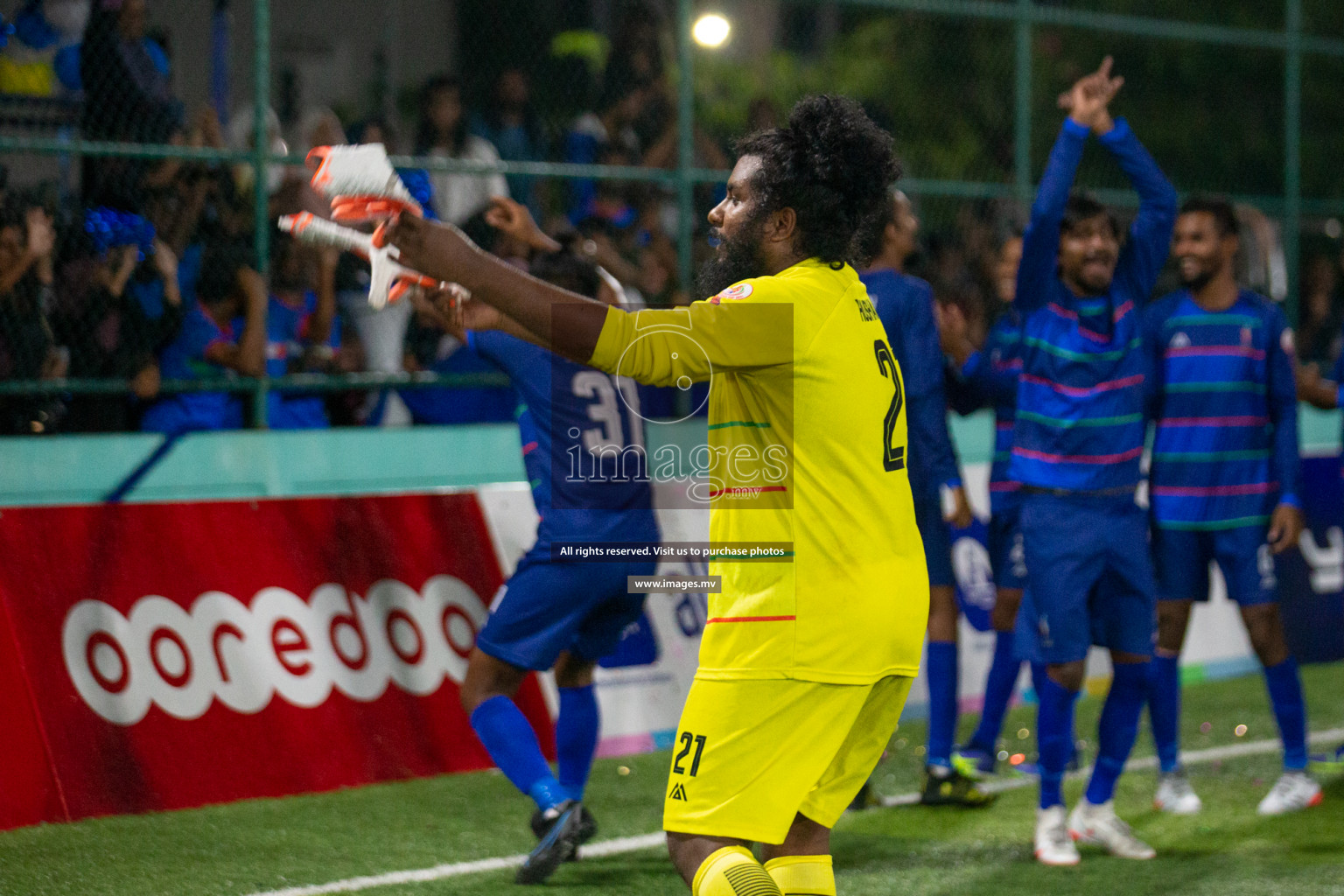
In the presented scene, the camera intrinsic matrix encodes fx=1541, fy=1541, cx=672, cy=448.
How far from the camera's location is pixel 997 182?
10555 mm

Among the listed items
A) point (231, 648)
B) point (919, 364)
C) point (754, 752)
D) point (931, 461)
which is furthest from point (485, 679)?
point (754, 752)

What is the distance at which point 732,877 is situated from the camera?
302cm

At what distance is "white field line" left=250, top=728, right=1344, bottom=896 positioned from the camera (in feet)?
16.0

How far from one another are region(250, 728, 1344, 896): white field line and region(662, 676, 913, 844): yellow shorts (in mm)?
2079

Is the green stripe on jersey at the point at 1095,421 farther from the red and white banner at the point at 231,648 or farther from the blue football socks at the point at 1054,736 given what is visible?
the red and white banner at the point at 231,648

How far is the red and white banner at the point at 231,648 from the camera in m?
5.62

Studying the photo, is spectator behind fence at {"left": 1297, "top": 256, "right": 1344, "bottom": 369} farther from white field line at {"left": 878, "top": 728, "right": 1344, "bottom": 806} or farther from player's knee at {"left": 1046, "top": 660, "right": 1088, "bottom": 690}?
player's knee at {"left": 1046, "top": 660, "right": 1088, "bottom": 690}

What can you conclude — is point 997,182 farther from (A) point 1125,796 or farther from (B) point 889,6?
(A) point 1125,796

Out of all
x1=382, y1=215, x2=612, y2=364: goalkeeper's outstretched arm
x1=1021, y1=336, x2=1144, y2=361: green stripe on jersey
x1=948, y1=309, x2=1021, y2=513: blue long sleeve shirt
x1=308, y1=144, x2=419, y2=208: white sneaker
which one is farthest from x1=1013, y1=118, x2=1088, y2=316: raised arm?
x1=308, y1=144, x2=419, y2=208: white sneaker

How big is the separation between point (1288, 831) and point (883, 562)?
3.41 m

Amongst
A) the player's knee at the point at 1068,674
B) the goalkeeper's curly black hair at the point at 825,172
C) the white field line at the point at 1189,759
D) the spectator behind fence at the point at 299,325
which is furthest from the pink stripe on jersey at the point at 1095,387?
the spectator behind fence at the point at 299,325

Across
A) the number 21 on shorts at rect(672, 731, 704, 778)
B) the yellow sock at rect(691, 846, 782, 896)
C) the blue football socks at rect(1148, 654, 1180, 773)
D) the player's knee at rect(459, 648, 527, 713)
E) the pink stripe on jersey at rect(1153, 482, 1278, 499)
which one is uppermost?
the number 21 on shorts at rect(672, 731, 704, 778)

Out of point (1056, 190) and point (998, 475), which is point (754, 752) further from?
point (998, 475)

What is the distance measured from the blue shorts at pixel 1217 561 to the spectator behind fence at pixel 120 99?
4888mm
